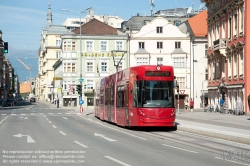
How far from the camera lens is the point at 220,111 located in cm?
5144

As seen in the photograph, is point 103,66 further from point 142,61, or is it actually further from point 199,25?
point 199,25

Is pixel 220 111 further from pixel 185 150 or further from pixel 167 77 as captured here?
pixel 185 150

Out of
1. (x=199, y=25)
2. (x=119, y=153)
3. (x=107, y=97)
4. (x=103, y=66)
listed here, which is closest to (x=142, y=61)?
(x=103, y=66)

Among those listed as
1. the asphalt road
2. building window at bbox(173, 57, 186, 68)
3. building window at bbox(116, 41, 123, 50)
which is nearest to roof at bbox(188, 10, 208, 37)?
building window at bbox(173, 57, 186, 68)

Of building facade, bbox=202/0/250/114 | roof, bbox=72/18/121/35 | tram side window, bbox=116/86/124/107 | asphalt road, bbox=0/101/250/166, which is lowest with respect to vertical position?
asphalt road, bbox=0/101/250/166

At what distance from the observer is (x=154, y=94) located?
83.6 ft

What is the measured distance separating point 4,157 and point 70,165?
2.93 meters

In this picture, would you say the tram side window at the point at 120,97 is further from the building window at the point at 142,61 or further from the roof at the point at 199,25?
the roof at the point at 199,25

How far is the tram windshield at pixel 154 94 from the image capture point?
83.2ft

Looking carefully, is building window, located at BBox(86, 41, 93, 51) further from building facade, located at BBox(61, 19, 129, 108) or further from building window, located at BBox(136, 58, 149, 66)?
building window, located at BBox(136, 58, 149, 66)

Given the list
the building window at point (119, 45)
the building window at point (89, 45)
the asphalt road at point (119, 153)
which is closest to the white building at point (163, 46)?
the building window at point (119, 45)

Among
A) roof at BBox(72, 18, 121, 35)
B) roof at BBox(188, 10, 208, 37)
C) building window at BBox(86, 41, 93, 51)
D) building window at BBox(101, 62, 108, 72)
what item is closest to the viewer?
roof at BBox(188, 10, 208, 37)

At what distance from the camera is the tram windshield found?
2536cm

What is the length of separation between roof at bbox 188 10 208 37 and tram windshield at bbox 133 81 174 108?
182 ft
